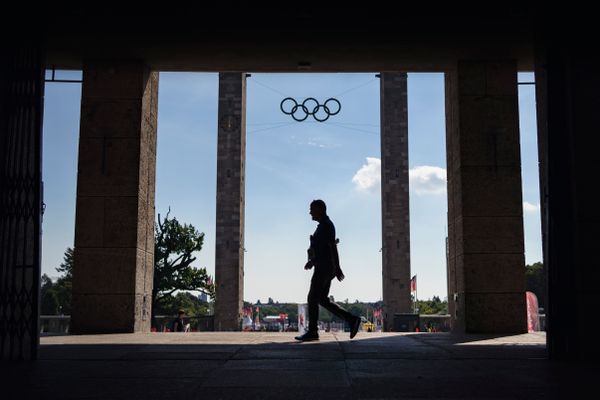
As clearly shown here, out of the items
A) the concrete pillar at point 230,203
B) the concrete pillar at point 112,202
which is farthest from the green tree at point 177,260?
the concrete pillar at point 112,202

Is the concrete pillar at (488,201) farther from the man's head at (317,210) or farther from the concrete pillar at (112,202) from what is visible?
the concrete pillar at (112,202)

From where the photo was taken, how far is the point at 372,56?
43.7 feet

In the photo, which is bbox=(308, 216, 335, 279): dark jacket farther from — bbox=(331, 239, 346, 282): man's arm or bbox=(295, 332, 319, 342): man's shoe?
bbox=(295, 332, 319, 342): man's shoe

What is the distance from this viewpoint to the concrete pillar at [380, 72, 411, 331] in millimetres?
52031

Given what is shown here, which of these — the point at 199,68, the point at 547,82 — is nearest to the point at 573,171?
the point at 547,82

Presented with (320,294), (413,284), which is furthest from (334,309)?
(413,284)

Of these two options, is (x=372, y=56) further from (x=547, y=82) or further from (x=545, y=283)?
(x=545, y=283)

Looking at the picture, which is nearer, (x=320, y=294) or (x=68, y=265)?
(x=320, y=294)

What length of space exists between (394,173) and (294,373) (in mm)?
47828

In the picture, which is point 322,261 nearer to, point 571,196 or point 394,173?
point 571,196

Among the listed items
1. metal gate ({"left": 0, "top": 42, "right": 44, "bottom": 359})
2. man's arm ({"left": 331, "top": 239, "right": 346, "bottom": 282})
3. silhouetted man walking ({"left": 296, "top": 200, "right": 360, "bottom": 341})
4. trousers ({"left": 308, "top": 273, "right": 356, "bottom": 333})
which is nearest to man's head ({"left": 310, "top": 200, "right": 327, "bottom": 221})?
silhouetted man walking ({"left": 296, "top": 200, "right": 360, "bottom": 341})

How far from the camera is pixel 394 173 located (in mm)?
53031

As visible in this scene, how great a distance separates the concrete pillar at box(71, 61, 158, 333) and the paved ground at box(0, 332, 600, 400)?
4.09 m

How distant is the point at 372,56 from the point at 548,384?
29.9 ft
